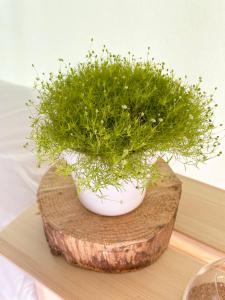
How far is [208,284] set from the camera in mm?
519

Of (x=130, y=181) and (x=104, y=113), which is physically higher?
(x=104, y=113)

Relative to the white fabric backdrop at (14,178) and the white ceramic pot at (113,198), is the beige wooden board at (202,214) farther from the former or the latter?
the white fabric backdrop at (14,178)

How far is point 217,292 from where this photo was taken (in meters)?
0.50

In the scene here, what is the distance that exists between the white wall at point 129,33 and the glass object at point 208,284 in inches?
25.4

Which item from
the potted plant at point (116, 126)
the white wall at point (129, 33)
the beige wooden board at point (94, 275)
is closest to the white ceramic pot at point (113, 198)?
the potted plant at point (116, 126)

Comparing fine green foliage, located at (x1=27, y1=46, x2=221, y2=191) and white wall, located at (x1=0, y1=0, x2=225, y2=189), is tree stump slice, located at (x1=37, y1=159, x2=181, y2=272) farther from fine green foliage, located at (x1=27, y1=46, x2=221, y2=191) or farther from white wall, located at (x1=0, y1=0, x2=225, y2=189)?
white wall, located at (x1=0, y1=0, x2=225, y2=189)

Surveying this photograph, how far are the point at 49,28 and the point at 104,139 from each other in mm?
1027

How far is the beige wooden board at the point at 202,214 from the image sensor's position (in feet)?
2.20

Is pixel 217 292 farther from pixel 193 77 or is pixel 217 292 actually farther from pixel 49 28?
pixel 49 28

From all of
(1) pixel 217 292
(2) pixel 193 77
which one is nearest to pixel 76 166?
(1) pixel 217 292

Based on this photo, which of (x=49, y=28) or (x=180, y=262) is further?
(x=49, y=28)

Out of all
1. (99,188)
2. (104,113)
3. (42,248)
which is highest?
(104,113)

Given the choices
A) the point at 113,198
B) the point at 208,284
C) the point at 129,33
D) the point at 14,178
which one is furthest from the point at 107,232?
the point at 129,33

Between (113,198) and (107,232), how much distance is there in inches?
2.2
